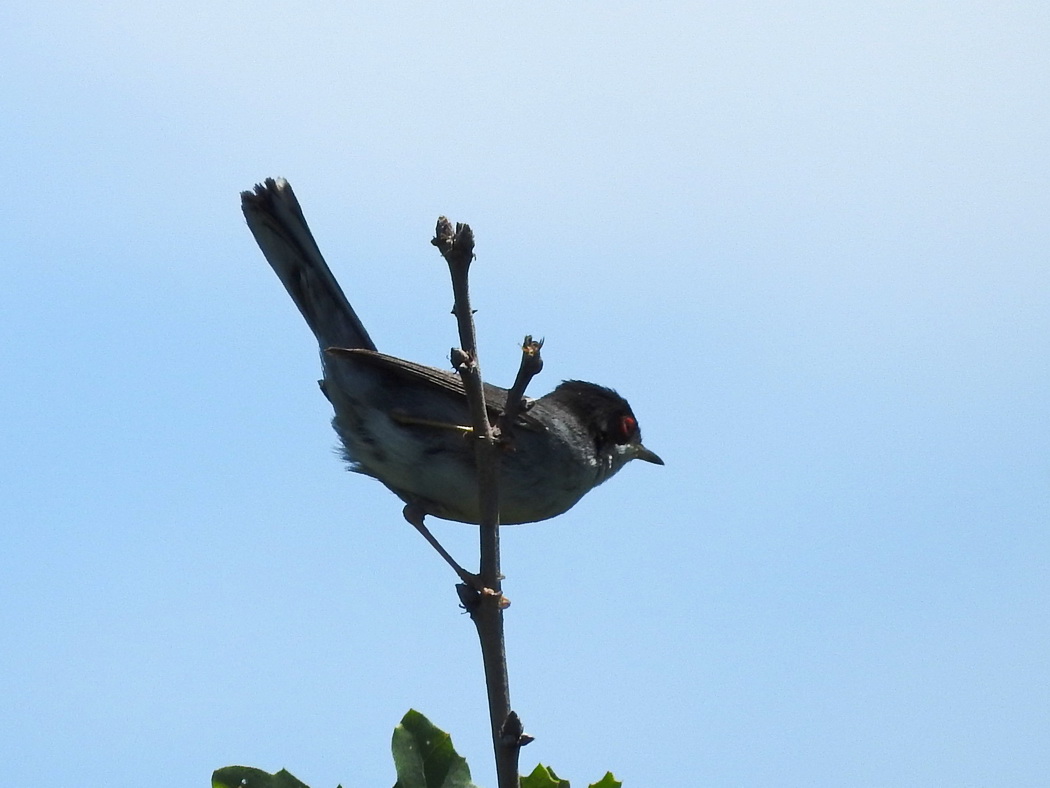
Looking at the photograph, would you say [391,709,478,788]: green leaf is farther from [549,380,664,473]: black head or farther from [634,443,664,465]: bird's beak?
[634,443,664,465]: bird's beak

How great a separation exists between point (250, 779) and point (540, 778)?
882 millimetres

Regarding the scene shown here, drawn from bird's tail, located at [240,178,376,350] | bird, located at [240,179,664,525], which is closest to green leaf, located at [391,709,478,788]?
bird, located at [240,179,664,525]

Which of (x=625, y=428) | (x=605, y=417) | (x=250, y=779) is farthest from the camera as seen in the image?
(x=625, y=428)

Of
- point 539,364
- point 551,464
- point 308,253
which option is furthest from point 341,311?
point 539,364

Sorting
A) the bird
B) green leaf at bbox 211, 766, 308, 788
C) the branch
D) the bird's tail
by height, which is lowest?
green leaf at bbox 211, 766, 308, 788

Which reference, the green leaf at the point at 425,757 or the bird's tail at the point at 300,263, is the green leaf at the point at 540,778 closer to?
the green leaf at the point at 425,757

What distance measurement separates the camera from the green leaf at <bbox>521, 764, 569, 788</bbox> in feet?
11.6

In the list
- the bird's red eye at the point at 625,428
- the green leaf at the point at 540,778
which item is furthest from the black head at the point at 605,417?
the green leaf at the point at 540,778

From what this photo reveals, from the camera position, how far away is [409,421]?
778 centimetres

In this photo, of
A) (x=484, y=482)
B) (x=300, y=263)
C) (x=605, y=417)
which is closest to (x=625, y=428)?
(x=605, y=417)

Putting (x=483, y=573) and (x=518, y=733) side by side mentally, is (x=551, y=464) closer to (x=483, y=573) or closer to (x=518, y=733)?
(x=483, y=573)

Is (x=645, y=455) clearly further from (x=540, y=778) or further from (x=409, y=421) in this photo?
(x=540, y=778)

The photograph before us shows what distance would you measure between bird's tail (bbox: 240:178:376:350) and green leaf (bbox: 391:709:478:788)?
5.12m

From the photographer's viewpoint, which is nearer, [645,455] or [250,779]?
[250,779]
